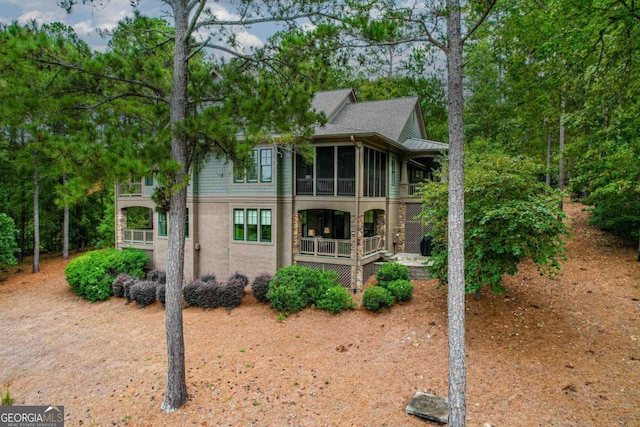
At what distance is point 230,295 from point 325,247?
3.97m

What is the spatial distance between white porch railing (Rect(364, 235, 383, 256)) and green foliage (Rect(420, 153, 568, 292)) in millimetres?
4125

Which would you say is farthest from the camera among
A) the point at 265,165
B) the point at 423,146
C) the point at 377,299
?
the point at 423,146

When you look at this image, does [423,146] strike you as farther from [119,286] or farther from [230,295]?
[119,286]

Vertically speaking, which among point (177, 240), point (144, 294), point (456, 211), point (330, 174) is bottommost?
point (144, 294)

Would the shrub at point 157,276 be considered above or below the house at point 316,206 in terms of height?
below

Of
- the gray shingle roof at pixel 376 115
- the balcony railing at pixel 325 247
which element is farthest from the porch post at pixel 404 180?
the balcony railing at pixel 325 247

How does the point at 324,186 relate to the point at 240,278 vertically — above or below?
above

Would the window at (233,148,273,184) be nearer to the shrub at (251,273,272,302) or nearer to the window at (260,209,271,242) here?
the window at (260,209,271,242)

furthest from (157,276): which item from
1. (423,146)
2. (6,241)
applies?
(423,146)

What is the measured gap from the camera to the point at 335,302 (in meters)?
10.6

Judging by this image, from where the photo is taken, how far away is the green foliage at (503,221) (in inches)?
302

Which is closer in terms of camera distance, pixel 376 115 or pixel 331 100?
pixel 376 115

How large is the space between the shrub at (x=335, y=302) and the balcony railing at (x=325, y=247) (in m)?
2.37

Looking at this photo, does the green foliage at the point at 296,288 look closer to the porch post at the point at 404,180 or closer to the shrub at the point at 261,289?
the shrub at the point at 261,289
